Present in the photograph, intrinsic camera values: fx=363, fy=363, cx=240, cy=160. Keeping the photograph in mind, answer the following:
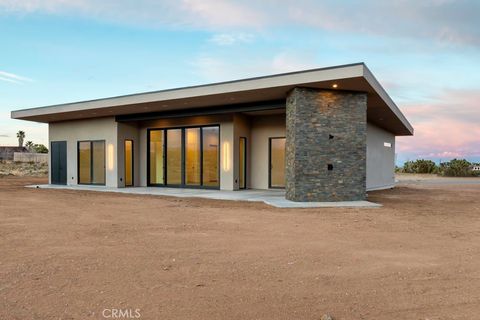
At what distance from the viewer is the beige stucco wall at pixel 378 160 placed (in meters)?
17.8

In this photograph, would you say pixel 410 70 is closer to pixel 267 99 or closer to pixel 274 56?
pixel 274 56

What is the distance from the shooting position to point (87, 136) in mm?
17953

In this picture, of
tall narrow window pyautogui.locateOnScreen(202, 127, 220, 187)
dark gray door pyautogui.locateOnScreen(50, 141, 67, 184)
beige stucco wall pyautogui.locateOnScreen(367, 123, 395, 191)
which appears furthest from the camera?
dark gray door pyautogui.locateOnScreen(50, 141, 67, 184)

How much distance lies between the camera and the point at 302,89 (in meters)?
10.8

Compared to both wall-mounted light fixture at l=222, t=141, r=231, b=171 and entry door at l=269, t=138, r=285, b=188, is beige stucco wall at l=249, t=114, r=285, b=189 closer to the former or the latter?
entry door at l=269, t=138, r=285, b=188

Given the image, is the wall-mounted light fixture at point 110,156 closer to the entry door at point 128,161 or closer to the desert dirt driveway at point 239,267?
the entry door at point 128,161

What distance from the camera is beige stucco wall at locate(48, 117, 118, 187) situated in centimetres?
1703

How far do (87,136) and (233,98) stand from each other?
8924 millimetres

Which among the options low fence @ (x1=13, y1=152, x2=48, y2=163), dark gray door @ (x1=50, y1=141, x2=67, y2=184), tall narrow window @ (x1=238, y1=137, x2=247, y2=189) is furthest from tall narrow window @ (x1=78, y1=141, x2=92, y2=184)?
low fence @ (x1=13, y1=152, x2=48, y2=163)

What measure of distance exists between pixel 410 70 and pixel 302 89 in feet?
28.5

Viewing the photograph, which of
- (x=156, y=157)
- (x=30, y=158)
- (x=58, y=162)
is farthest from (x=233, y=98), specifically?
(x=30, y=158)

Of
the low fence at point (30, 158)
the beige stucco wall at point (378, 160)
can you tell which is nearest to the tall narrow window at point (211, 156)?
the beige stucco wall at point (378, 160)

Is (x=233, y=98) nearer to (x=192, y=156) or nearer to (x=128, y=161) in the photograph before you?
(x=192, y=156)

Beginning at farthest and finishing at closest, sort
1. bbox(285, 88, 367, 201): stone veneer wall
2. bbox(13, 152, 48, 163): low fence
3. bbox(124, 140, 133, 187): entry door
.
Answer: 1. bbox(13, 152, 48, 163): low fence
2. bbox(124, 140, 133, 187): entry door
3. bbox(285, 88, 367, 201): stone veneer wall
